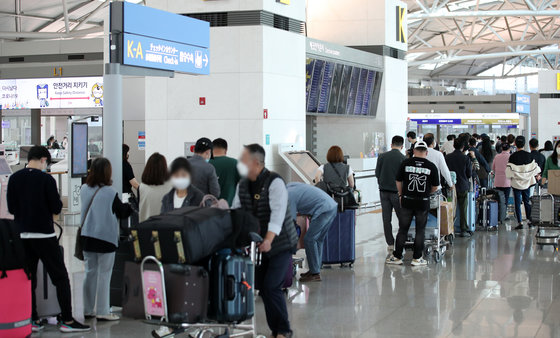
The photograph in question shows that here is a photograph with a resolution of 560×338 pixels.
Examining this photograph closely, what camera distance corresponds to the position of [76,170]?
1341cm

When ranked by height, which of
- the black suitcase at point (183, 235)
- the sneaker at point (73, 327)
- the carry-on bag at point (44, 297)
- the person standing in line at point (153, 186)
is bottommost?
the sneaker at point (73, 327)

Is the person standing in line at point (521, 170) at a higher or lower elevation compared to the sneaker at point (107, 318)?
higher

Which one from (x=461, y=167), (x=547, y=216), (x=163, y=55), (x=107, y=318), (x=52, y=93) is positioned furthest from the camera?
(x=52, y=93)

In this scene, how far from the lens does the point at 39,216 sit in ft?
18.8

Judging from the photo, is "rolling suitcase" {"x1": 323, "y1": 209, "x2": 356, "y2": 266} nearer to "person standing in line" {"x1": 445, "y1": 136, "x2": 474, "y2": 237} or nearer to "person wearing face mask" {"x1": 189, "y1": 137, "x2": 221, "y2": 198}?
"person wearing face mask" {"x1": 189, "y1": 137, "x2": 221, "y2": 198}

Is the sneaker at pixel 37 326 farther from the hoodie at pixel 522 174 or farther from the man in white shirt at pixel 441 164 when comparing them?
the hoodie at pixel 522 174

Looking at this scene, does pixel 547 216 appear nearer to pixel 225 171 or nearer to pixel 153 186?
pixel 225 171

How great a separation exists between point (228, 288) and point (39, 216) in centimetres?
186

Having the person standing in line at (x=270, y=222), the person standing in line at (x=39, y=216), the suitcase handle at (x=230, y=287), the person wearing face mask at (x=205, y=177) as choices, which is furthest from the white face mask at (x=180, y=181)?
the person wearing face mask at (x=205, y=177)

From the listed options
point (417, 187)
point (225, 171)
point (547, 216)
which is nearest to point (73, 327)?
point (225, 171)

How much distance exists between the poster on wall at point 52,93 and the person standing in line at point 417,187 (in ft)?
32.1

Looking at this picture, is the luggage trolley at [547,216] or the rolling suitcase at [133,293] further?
the luggage trolley at [547,216]

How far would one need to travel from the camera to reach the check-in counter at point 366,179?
1603cm

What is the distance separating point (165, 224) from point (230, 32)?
7.62 metres
